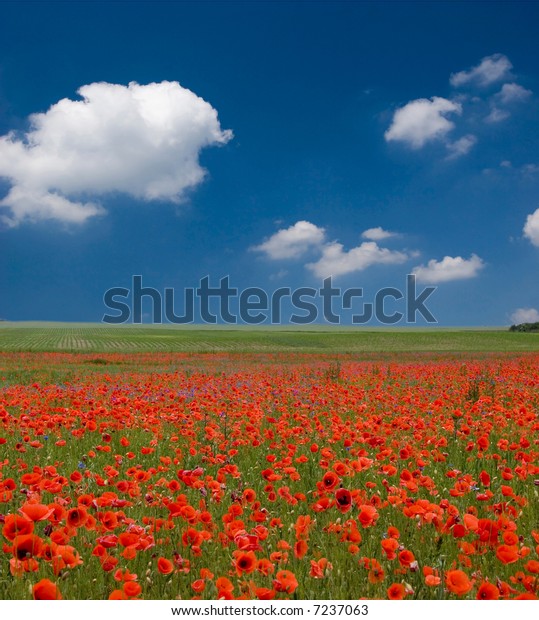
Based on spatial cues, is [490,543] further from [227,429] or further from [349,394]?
[349,394]

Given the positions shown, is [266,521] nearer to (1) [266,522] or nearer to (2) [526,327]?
(1) [266,522]

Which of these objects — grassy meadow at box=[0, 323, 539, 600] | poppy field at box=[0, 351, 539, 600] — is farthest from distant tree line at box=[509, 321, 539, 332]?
poppy field at box=[0, 351, 539, 600]

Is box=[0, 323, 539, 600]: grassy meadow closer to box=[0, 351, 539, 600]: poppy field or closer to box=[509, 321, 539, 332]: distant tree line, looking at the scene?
box=[0, 351, 539, 600]: poppy field

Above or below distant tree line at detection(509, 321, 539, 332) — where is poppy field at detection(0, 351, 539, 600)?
below

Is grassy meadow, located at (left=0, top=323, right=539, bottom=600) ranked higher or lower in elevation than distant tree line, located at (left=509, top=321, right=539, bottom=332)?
lower

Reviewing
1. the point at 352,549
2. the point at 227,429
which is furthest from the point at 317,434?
the point at 352,549

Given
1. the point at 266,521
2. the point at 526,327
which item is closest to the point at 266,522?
the point at 266,521

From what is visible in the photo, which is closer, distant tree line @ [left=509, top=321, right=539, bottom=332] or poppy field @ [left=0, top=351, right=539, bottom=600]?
poppy field @ [left=0, top=351, right=539, bottom=600]

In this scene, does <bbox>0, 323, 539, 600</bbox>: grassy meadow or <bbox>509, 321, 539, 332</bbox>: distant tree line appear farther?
<bbox>509, 321, 539, 332</bbox>: distant tree line

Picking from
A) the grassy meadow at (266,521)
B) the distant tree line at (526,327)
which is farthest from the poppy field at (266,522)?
the distant tree line at (526,327)

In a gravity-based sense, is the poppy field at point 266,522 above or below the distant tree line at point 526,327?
below

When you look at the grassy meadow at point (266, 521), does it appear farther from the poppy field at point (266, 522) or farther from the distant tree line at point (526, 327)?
the distant tree line at point (526, 327)

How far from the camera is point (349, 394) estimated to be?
9.05 meters
